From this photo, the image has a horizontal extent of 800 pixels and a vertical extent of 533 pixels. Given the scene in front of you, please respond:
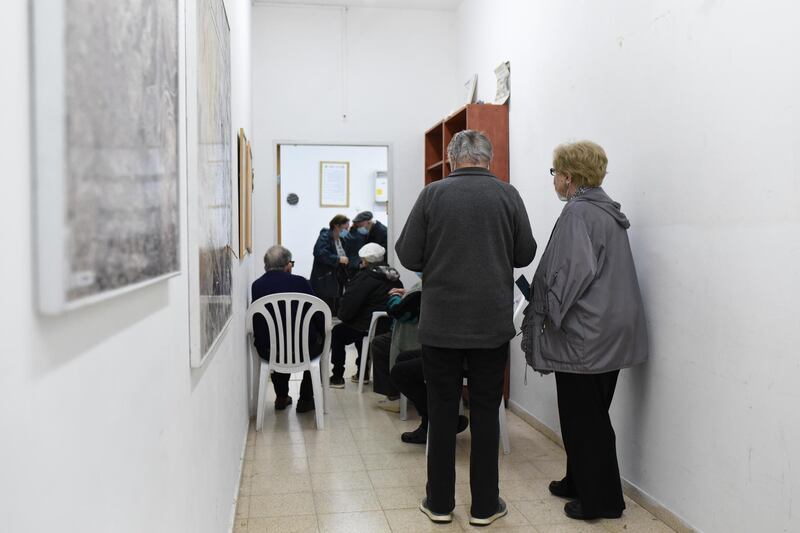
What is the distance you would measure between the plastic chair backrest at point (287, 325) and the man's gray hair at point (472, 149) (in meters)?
1.68

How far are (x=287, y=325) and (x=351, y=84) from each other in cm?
310

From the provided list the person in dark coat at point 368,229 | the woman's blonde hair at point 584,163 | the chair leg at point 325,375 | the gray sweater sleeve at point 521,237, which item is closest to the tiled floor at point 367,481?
the chair leg at point 325,375

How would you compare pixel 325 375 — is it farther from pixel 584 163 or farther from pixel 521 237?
pixel 584 163

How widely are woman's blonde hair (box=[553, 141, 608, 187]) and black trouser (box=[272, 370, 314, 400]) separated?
239 centimetres

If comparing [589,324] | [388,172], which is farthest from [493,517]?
[388,172]

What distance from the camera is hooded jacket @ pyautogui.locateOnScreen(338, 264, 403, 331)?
4957mm

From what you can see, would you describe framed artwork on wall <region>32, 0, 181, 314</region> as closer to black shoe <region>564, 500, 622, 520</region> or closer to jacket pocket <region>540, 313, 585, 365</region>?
jacket pocket <region>540, 313, 585, 365</region>

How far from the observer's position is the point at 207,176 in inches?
74.0

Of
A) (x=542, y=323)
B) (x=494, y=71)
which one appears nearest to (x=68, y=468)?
(x=542, y=323)

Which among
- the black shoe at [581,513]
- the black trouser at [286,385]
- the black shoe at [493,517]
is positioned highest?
the black trouser at [286,385]

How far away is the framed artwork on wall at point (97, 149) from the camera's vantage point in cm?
62

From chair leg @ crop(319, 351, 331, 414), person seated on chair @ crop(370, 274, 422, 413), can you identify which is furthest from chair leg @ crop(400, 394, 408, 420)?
chair leg @ crop(319, 351, 331, 414)

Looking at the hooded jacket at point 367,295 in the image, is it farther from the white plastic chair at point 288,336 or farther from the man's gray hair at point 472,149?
the man's gray hair at point 472,149

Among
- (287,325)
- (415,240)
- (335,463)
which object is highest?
(415,240)
